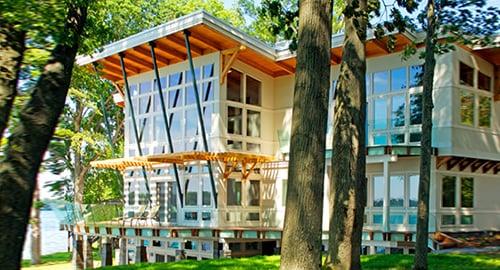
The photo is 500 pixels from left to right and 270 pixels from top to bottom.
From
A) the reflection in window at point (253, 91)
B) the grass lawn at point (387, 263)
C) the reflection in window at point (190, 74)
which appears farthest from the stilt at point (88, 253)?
the grass lawn at point (387, 263)

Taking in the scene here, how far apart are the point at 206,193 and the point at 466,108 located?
336 inches

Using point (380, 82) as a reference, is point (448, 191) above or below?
below

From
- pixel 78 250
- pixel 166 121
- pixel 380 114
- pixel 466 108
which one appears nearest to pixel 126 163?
pixel 166 121

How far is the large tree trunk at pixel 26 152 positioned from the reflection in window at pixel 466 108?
14634mm

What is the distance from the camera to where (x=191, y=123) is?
18969 millimetres

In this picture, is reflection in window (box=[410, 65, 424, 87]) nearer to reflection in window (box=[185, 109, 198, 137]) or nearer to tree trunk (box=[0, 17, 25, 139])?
reflection in window (box=[185, 109, 198, 137])

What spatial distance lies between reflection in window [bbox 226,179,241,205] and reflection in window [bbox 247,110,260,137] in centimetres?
180

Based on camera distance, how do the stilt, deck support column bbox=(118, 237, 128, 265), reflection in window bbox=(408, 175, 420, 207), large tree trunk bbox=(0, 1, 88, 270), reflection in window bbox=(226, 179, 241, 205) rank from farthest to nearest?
1. the stilt
2. deck support column bbox=(118, 237, 128, 265)
3. reflection in window bbox=(226, 179, 241, 205)
4. reflection in window bbox=(408, 175, 420, 207)
5. large tree trunk bbox=(0, 1, 88, 270)

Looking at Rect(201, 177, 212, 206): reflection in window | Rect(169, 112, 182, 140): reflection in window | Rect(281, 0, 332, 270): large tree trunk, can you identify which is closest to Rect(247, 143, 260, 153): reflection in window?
Rect(201, 177, 212, 206): reflection in window

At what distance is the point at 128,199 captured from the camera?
70.4 ft

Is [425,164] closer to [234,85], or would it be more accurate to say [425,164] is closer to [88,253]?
[234,85]

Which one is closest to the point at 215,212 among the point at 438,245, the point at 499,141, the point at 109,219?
the point at 109,219

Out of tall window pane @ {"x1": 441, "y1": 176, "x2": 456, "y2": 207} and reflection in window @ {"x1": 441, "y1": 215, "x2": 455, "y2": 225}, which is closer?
reflection in window @ {"x1": 441, "y1": 215, "x2": 455, "y2": 225}

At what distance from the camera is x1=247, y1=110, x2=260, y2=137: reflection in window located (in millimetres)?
19188
